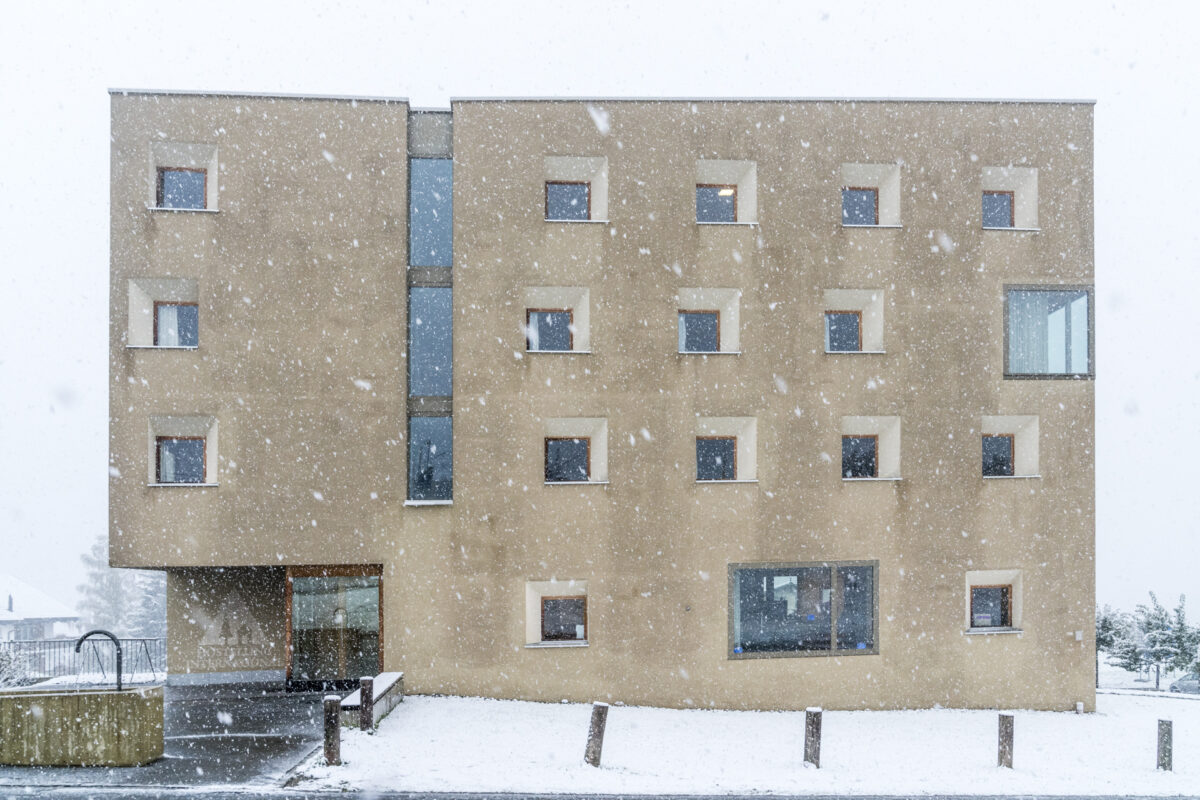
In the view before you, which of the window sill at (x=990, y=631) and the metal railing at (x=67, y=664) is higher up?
the window sill at (x=990, y=631)

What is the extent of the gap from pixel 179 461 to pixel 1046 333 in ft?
54.1

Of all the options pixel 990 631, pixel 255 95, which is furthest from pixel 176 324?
pixel 990 631

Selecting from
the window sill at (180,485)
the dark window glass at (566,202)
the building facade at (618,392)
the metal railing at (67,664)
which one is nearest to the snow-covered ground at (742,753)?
the building facade at (618,392)

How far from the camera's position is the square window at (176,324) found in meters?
15.7

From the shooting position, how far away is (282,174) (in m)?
15.8

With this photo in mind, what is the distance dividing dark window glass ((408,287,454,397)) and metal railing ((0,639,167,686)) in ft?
24.4

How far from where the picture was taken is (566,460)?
53.1 ft

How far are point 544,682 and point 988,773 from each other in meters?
7.32

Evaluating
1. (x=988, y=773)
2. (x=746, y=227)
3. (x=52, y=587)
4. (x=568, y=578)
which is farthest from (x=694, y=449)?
(x=52, y=587)

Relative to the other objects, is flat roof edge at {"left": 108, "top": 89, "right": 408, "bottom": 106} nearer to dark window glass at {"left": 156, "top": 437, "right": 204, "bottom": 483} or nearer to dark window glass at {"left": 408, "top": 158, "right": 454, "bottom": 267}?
dark window glass at {"left": 408, "top": 158, "right": 454, "bottom": 267}

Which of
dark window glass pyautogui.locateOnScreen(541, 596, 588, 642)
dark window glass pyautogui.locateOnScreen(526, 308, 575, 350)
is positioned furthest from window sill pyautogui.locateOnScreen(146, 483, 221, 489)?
dark window glass pyautogui.locateOnScreen(541, 596, 588, 642)

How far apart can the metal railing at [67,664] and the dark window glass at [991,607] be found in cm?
1584

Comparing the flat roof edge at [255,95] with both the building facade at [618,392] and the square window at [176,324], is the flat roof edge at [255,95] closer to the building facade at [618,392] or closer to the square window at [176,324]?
the building facade at [618,392]

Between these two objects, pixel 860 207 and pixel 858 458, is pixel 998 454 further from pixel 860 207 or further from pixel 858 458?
pixel 860 207
